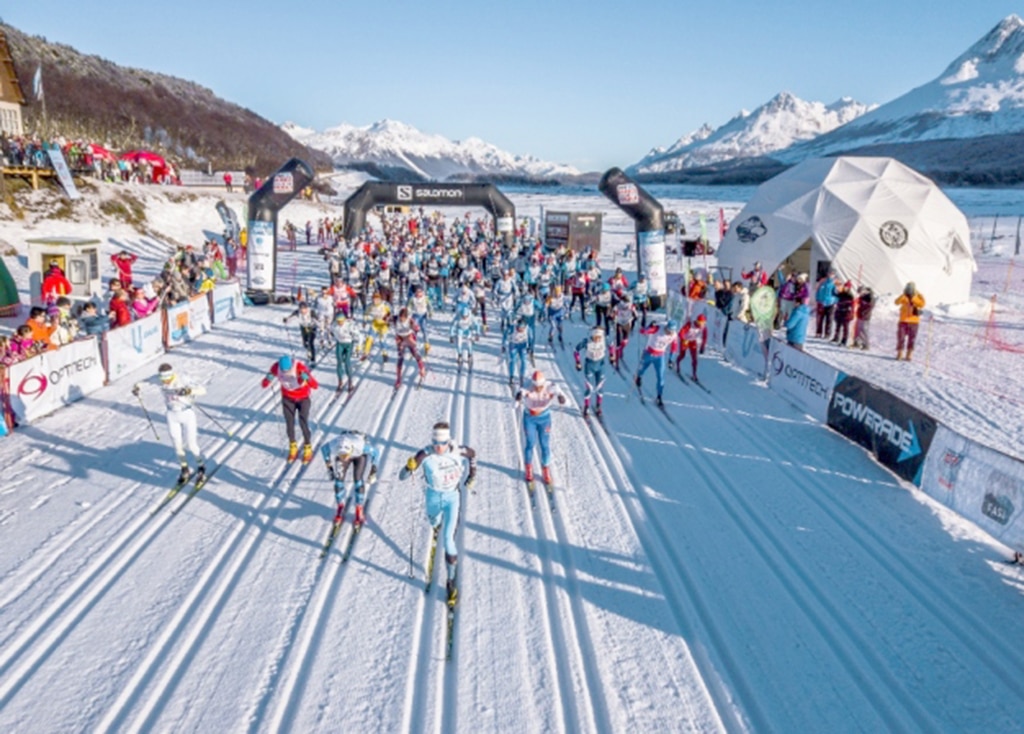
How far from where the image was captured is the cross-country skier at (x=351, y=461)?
7215 millimetres

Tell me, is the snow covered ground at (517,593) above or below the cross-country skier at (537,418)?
below

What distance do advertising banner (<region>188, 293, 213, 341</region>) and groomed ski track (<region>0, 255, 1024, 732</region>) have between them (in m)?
7.04

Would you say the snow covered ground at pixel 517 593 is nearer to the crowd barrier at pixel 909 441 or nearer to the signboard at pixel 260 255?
the crowd barrier at pixel 909 441

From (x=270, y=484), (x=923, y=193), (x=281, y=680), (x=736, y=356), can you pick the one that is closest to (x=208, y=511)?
(x=270, y=484)

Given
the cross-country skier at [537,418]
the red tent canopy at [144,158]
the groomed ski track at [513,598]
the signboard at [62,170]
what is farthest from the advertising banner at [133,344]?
the red tent canopy at [144,158]

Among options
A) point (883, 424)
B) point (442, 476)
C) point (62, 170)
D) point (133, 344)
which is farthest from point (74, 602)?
point (62, 170)

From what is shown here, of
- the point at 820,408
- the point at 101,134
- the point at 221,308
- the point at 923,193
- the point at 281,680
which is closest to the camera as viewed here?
the point at 281,680

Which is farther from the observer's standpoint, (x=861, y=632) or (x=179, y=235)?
(x=179, y=235)

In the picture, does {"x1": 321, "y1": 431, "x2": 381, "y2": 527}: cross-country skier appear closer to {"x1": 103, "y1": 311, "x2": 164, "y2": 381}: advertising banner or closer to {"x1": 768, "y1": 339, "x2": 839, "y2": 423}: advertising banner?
A: {"x1": 768, "y1": 339, "x2": 839, "y2": 423}: advertising banner

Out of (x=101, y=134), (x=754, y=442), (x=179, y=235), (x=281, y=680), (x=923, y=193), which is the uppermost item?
(x=101, y=134)

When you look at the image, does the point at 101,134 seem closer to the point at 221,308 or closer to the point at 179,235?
the point at 179,235

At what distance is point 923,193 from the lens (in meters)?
22.0

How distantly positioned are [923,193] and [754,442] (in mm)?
17020

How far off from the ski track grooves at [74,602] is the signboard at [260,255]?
1452 cm
